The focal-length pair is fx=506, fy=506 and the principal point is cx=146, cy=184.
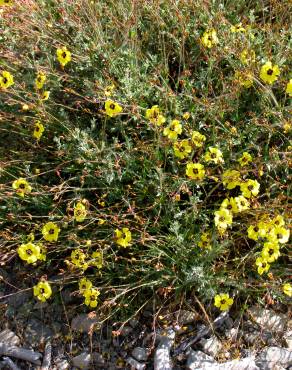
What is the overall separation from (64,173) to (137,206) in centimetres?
65

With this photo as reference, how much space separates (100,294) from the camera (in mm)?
3182

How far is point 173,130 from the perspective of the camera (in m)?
3.06

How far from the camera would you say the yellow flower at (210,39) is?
3.39m

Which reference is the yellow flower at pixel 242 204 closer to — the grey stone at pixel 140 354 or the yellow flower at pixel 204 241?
the yellow flower at pixel 204 241

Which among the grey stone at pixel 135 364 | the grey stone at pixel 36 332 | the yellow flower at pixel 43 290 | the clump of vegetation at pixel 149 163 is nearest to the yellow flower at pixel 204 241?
the clump of vegetation at pixel 149 163

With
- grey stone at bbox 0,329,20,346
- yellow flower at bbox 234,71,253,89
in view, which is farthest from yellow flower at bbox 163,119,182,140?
grey stone at bbox 0,329,20,346

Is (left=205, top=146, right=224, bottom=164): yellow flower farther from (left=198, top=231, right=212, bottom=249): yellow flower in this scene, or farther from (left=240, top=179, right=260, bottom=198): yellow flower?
(left=198, top=231, right=212, bottom=249): yellow flower

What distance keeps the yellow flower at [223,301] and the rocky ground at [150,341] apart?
150 millimetres

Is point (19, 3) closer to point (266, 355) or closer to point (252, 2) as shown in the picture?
point (252, 2)

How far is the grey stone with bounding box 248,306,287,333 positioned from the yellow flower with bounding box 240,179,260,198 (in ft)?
2.35

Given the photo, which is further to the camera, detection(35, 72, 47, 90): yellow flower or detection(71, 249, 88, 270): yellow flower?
detection(35, 72, 47, 90): yellow flower

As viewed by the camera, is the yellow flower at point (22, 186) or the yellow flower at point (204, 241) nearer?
the yellow flower at point (204, 241)

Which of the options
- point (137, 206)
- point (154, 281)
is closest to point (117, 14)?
point (137, 206)

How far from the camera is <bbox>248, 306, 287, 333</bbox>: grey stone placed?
3049 millimetres
